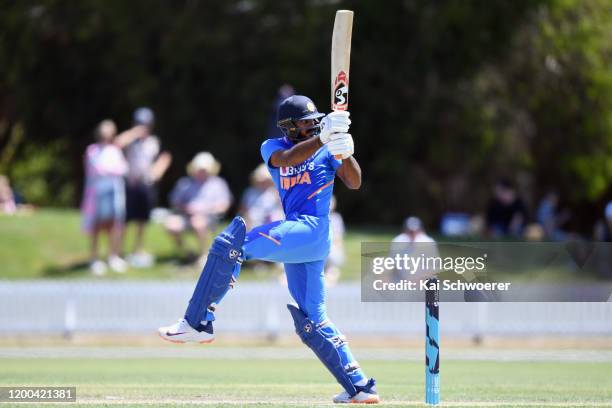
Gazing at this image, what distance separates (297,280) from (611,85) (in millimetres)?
17972

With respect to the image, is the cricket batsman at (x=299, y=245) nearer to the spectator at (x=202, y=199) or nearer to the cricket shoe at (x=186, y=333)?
the cricket shoe at (x=186, y=333)

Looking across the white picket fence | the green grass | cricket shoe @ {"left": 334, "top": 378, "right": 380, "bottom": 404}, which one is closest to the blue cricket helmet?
cricket shoe @ {"left": 334, "top": 378, "right": 380, "bottom": 404}

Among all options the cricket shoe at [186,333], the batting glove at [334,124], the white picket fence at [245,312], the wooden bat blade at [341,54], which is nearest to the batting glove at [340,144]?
the batting glove at [334,124]

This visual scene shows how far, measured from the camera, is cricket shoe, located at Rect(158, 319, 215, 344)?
7.39m

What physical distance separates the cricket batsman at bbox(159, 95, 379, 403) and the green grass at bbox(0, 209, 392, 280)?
413 inches

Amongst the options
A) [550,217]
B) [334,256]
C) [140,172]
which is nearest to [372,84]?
[550,217]

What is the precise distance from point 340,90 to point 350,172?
570 mm

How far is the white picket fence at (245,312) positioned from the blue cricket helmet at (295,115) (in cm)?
934

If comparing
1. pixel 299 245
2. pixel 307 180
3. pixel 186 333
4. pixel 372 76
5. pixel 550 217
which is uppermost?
pixel 372 76

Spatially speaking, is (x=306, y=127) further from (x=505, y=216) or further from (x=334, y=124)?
(x=505, y=216)

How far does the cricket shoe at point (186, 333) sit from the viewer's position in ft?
24.2

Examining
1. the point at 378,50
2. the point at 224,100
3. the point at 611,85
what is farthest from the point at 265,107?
the point at 611,85

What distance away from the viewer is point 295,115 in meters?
7.59

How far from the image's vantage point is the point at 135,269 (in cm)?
1820
